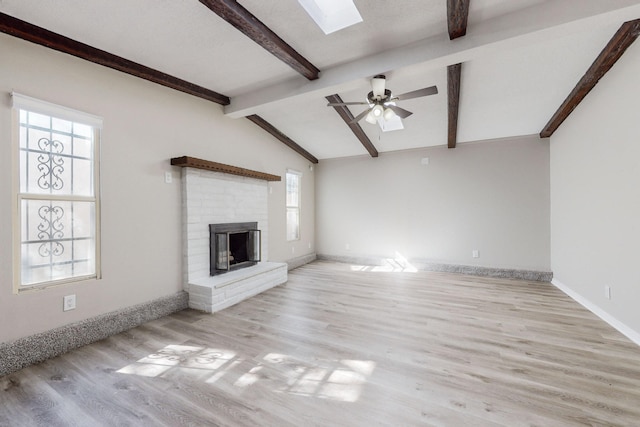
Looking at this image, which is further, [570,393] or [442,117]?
[442,117]

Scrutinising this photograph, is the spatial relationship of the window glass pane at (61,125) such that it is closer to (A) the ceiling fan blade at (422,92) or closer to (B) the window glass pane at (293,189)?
(A) the ceiling fan blade at (422,92)

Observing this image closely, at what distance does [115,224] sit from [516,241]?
6.14 m

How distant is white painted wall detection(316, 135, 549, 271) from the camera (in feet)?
15.9

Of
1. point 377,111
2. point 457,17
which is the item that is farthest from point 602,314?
point 457,17

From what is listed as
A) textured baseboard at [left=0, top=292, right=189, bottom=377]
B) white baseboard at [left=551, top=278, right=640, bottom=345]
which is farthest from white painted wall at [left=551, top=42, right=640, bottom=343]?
textured baseboard at [left=0, top=292, right=189, bottom=377]

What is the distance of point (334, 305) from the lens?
142 inches

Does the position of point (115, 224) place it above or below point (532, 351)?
above

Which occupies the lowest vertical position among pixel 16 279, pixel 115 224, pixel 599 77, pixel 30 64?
pixel 16 279

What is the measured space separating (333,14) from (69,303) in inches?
149

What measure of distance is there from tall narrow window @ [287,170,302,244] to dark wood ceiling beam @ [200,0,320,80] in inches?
117

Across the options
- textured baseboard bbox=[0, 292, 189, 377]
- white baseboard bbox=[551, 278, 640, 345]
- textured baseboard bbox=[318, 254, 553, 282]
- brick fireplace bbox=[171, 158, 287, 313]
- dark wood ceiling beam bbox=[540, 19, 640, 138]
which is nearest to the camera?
textured baseboard bbox=[0, 292, 189, 377]

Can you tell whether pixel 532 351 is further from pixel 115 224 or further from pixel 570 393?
pixel 115 224

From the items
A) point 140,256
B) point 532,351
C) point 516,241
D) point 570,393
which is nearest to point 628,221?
point 532,351

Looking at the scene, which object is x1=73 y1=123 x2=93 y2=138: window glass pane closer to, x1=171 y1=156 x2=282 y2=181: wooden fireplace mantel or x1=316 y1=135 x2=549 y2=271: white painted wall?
x1=171 y1=156 x2=282 y2=181: wooden fireplace mantel
